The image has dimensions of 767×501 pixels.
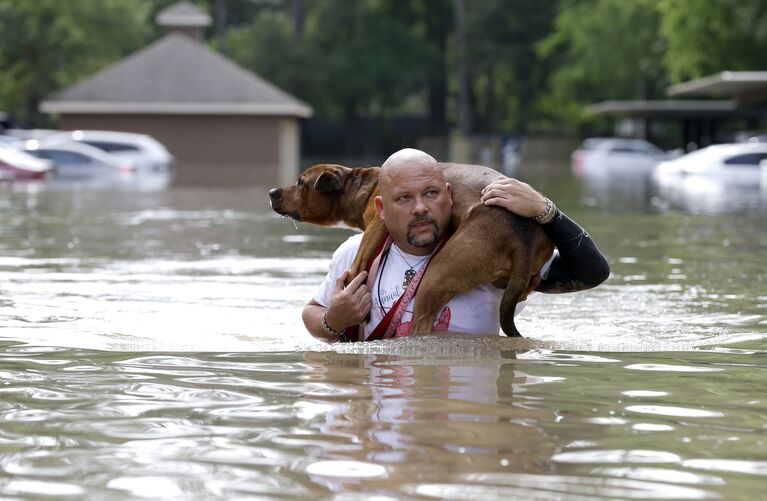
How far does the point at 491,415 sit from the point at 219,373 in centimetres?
180

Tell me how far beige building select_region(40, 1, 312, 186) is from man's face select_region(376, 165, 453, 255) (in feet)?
169

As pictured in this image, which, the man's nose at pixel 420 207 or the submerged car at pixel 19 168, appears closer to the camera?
the man's nose at pixel 420 207

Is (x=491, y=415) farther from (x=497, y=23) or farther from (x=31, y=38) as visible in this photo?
(x=497, y=23)

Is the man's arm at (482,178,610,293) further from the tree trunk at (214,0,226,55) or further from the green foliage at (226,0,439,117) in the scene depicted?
the tree trunk at (214,0,226,55)

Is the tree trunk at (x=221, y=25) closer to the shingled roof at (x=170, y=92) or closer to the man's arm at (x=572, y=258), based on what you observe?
the shingled roof at (x=170, y=92)

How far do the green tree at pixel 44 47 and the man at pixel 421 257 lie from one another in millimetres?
62134

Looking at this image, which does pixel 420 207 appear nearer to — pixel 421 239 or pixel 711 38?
pixel 421 239

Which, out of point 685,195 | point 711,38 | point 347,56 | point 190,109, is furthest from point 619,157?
point 685,195

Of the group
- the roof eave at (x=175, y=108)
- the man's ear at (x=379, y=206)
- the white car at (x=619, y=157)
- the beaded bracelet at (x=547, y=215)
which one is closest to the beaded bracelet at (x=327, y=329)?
the man's ear at (x=379, y=206)

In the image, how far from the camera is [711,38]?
58.6 meters

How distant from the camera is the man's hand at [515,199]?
7.04 meters

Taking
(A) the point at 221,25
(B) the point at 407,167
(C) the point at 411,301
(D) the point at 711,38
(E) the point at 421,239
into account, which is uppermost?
(B) the point at 407,167

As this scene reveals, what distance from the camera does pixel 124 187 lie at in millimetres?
36750

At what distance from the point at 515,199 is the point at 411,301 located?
767 mm
